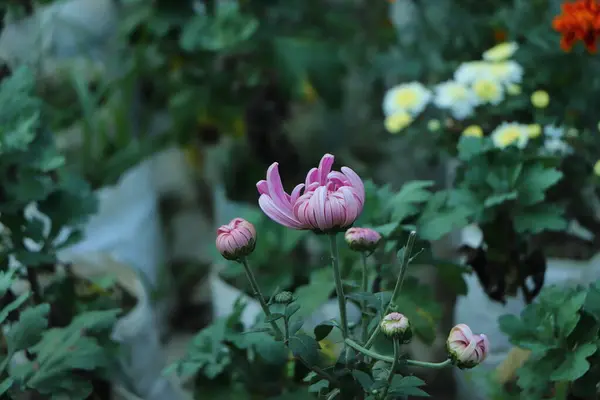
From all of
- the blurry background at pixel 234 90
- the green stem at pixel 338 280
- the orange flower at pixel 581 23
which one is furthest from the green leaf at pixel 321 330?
the orange flower at pixel 581 23

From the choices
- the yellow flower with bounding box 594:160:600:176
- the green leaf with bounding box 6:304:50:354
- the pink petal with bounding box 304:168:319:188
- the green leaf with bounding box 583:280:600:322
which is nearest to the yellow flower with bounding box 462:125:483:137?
the yellow flower with bounding box 594:160:600:176

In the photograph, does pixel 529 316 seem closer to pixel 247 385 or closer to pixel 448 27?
pixel 247 385

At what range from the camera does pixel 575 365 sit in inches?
21.5

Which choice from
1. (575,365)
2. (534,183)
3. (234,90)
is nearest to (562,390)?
(575,365)

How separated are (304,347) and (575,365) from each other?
0.73 feet

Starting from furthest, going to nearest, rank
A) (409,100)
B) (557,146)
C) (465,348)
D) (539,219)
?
(409,100)
(557,146)
(539,219)
(465,348)

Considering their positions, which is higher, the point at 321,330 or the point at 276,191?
the point at 276,191

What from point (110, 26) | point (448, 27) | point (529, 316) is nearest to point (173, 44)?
point (110, 26)

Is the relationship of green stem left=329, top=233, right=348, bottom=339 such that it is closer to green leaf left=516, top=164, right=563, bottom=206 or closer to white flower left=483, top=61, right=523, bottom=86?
green leaf left=516, top=164, right=563, bottom=206

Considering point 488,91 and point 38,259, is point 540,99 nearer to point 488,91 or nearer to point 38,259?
point 488,91

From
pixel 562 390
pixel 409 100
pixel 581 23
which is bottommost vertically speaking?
pixel 562 390

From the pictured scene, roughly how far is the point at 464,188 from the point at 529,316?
0.14 metres

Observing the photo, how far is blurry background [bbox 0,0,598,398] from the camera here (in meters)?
0.96

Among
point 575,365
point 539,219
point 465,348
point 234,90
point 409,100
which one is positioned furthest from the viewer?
point 234,90
